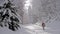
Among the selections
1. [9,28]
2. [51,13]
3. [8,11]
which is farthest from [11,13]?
[51,13]

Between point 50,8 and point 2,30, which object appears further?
point 50,8

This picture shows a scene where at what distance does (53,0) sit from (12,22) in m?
24.8

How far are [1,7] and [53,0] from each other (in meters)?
24.6

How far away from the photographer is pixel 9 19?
1425 cm

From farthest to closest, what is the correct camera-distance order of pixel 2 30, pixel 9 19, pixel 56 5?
pixel 56 5 → pixel 9 19 → pixel 2 30

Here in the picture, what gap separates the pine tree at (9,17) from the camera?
14164mm

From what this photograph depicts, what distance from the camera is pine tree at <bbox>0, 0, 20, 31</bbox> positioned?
14164 millimetres

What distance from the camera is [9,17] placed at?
14.4 meters

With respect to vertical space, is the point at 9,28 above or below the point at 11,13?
below

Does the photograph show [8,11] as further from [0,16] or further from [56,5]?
[56,5]

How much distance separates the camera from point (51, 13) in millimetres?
37125

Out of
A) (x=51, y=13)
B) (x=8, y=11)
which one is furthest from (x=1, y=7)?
(x=51, y=13)

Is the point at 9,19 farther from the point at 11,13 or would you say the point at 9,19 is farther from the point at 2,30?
the point at 2,30

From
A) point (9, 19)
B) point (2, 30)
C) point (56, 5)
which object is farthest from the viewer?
point (56, 5)
